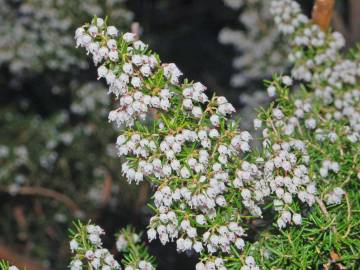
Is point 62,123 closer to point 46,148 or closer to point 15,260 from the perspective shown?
point 46,148

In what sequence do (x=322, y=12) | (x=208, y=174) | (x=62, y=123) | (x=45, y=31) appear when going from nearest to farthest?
(x=208, y=174) < (x=322, y=12) < (x=45, y=31) < (x=62, y=123)

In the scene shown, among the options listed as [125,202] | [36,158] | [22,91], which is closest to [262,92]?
[125,202]

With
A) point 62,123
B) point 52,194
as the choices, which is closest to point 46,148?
point 62,123

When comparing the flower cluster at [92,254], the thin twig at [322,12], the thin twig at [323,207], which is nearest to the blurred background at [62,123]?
the thin twig at [322,12]

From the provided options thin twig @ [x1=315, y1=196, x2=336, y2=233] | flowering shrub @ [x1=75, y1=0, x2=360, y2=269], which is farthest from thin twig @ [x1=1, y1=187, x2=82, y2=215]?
thin twig @ [x1=315, y1=196, x2=336, y2=233]

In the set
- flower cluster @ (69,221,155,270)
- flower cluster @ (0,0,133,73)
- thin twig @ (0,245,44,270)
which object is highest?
flower cluster @ (0,0,133,73)

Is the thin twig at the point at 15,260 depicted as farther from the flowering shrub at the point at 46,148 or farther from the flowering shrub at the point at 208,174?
the flowering shrub at the point at 208,174

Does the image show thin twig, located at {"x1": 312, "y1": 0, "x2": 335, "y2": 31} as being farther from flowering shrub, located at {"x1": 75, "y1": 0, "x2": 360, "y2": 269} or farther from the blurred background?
the blurred background

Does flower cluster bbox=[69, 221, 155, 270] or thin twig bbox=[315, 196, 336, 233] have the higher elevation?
flower cluster bbox=[69, 221, 155, 270]
